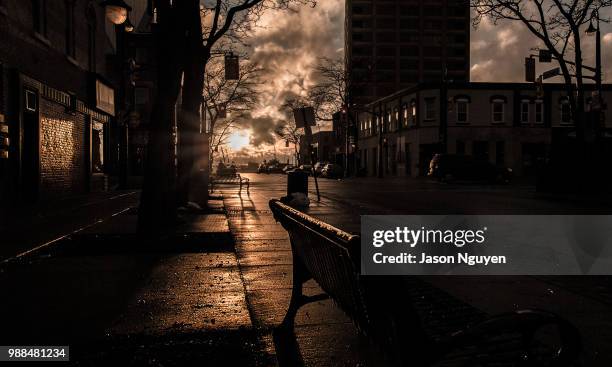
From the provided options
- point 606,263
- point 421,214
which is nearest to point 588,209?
point 421,214

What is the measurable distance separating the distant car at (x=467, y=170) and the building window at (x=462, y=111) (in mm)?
15536

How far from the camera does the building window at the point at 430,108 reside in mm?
54750

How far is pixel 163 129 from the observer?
9438 mm

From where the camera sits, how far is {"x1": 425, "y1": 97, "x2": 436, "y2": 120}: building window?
180ft

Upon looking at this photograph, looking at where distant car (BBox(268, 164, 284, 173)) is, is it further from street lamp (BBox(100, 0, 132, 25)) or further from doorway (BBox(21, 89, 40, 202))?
street lamp (BBox(100, 0, 132, 25))

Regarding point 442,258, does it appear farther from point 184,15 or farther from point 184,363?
point 184,15

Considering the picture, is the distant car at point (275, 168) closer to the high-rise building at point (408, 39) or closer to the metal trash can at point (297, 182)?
the high-rise building at point (408, 39)

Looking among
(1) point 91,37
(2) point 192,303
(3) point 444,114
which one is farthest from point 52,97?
(3) point 444,114

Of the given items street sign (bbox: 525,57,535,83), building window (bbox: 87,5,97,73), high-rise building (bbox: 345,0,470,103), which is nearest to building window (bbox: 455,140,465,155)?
street sign (bbox: 525,57,535,83)

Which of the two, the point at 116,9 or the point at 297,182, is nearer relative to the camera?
the point at 116,9

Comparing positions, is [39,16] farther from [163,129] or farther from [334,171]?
[334,171]

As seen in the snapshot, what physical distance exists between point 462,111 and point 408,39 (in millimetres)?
53181

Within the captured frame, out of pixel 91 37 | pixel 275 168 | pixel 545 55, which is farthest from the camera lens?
pixel 275 168
